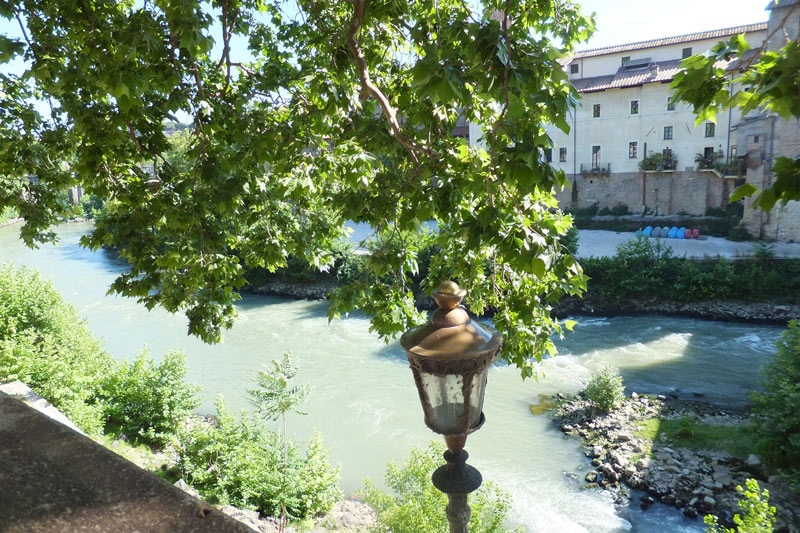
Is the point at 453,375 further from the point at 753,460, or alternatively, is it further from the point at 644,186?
the point at 644,186

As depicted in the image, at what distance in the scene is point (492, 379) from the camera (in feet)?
40.5

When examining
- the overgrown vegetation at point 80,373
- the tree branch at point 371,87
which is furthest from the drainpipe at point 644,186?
the tree branch at point 371,87

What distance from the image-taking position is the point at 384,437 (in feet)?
33.3

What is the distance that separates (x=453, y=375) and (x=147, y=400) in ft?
28.3

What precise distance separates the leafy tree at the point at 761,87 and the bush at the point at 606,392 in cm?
924

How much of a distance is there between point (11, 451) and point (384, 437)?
9.41 meters

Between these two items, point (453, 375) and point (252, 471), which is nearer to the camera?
point (453, 375)

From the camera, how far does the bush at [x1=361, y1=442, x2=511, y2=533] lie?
5.68 metres

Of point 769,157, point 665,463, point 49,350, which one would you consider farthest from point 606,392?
point 769,157

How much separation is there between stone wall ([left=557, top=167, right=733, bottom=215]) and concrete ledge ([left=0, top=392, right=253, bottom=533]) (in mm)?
24141

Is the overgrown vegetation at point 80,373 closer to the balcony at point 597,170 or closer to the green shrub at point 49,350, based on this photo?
the green shrub at point 49,350

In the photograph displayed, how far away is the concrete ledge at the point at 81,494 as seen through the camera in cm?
98

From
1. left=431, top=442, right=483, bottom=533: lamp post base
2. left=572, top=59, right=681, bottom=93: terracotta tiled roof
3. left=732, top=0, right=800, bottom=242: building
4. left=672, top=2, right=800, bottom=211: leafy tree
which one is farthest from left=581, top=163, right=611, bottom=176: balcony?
left=431, top=442, right=483, bottom=533: lamp post base

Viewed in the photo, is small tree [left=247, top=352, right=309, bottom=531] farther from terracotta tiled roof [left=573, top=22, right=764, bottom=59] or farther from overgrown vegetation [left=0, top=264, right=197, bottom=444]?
terracotta tiled roof [left=573, top=22, right=764, bottom=59]
